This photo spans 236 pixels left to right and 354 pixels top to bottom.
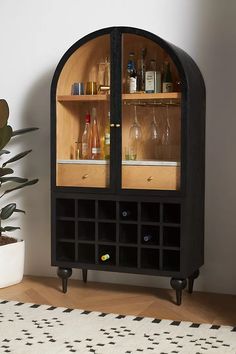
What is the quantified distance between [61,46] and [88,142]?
31.9 inches

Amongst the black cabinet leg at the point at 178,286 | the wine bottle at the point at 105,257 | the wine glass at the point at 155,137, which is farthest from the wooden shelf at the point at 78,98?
the black cabinet leg at the point at 178,286

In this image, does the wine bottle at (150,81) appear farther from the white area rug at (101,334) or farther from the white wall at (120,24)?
the white area rug at (101,334)

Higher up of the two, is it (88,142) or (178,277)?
(88,142)

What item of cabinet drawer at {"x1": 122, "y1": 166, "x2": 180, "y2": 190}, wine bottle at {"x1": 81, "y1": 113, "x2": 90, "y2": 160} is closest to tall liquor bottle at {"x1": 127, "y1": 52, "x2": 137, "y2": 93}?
wine bottle at {"x1": 81, "y1": 113, "x2": 90, "y2": 160}

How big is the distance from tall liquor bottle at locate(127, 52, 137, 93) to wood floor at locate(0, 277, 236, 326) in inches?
51.3

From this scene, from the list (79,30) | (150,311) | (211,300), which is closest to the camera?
(150,311)

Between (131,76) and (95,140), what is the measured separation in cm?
48

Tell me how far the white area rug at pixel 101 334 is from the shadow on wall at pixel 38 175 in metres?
1.03

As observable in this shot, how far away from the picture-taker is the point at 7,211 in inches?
189

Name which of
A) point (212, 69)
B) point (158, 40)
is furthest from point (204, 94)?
point (158, 40)

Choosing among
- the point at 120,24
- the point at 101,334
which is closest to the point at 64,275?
the point at 101,334

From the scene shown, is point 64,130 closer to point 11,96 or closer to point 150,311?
point 11,96

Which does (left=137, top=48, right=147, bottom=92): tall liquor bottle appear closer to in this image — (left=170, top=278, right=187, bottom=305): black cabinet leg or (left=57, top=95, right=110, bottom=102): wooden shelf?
(left=57, top=95, right=110, bottom=102): wooden shelf

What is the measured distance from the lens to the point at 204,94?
15.0 ft
